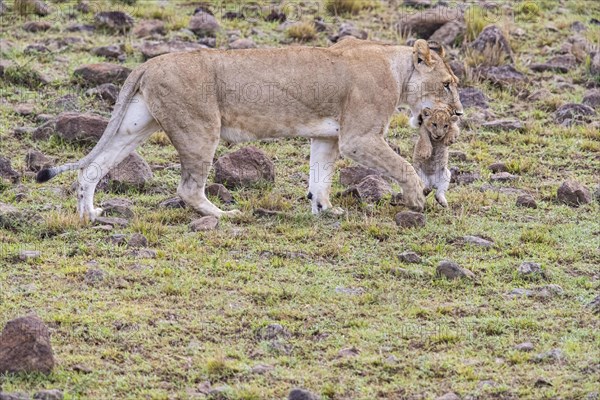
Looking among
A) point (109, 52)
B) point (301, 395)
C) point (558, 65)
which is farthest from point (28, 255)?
point (558, 65)

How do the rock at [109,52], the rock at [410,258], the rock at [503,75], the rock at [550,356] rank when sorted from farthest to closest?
the rock at [109,52]
the rock at [503,75]
the rock at [410,258]
the rock at [550,356]

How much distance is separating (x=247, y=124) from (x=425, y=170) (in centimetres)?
158

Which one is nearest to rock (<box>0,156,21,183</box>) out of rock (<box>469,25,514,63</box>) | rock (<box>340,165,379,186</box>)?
rock (<box>340,165,379,186</box>)

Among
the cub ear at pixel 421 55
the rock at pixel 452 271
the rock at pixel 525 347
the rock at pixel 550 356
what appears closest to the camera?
the rock at pixel 550 356

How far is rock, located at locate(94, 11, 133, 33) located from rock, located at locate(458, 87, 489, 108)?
4.50m

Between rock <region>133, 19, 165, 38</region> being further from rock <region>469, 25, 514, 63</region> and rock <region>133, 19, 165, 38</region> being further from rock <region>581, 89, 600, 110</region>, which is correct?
rock <region>581, 89, 600, 110</region>

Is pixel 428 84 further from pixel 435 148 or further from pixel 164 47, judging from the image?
pixel 164 47

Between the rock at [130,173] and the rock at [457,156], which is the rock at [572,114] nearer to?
the rock at [457,156]

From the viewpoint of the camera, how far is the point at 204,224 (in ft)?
32.1

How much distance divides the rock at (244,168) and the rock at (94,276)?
2.61m

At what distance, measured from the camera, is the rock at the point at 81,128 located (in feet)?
39.4

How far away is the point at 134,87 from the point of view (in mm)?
10016

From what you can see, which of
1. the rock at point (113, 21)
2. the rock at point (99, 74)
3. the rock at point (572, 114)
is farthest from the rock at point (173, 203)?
the rock at point (113, 21)

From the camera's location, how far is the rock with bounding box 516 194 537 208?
10.7 metres
